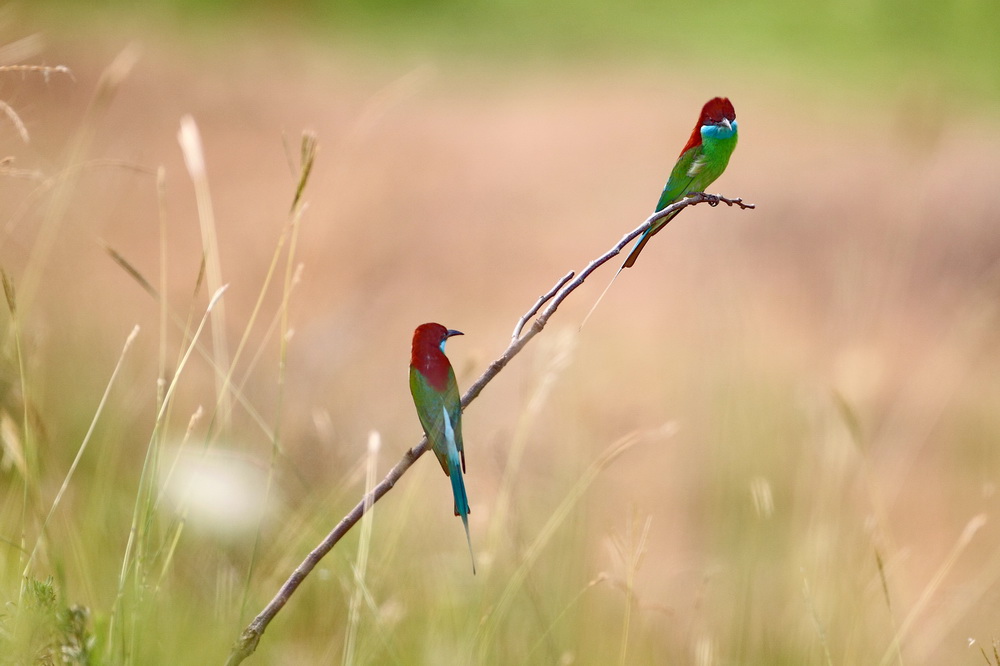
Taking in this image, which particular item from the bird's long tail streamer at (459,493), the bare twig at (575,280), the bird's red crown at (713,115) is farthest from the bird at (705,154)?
the bird's long tail streamer at (459,493)

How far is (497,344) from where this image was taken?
11.2 feet

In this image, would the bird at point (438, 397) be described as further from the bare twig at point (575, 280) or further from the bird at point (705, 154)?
the bird at point (705, 154)

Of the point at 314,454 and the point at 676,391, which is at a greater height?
the point at 314,454

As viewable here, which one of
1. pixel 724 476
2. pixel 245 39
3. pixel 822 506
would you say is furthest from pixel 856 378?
pixel 245 39

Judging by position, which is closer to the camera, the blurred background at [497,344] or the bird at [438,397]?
the bird at [438,397]

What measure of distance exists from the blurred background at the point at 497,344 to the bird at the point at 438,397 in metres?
0.12

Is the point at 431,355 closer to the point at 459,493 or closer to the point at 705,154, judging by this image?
the point at 459,493

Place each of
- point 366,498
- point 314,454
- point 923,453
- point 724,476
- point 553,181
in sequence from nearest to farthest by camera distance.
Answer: point 366,498
point 314,454
point 724,476
point 923,453
point 553,181

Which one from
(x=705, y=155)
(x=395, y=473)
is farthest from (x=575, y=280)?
(x=705, y=155)

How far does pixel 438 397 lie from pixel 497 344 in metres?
2.71

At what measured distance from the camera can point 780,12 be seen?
6020 mm

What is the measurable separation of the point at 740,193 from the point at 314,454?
2.69 metres

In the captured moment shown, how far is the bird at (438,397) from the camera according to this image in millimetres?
684

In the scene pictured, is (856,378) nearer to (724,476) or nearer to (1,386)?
(724,476)
